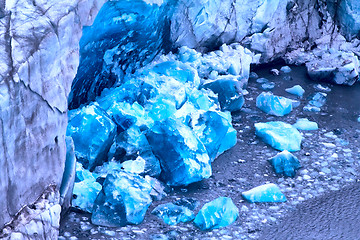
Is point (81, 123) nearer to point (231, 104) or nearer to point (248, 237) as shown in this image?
point (248, 237)

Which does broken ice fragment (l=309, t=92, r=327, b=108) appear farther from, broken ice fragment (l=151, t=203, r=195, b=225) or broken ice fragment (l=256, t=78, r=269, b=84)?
broken ice fragment (l=151, t=203, r=195, b=225)

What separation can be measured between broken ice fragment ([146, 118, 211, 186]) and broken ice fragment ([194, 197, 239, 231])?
0.81 ft

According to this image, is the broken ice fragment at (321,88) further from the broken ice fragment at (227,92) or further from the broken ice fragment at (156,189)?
the broken ice fragment at (156,189)

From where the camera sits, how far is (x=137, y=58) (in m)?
3.44

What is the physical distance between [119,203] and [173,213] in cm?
25

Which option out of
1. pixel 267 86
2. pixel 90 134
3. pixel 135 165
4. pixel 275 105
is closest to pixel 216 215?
pixel 135 165

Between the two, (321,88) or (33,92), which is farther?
(321,88)

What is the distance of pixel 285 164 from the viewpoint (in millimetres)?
2826

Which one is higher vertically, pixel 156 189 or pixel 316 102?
pixel 156 189

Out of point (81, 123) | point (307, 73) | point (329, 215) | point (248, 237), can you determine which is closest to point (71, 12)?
point (81, 123)

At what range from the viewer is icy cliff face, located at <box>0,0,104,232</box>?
1.81m

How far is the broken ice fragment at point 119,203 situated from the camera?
2303 millimetres

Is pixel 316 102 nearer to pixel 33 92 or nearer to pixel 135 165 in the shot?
pixel 135 165

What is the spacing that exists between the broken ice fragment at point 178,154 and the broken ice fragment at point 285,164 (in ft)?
1.33
